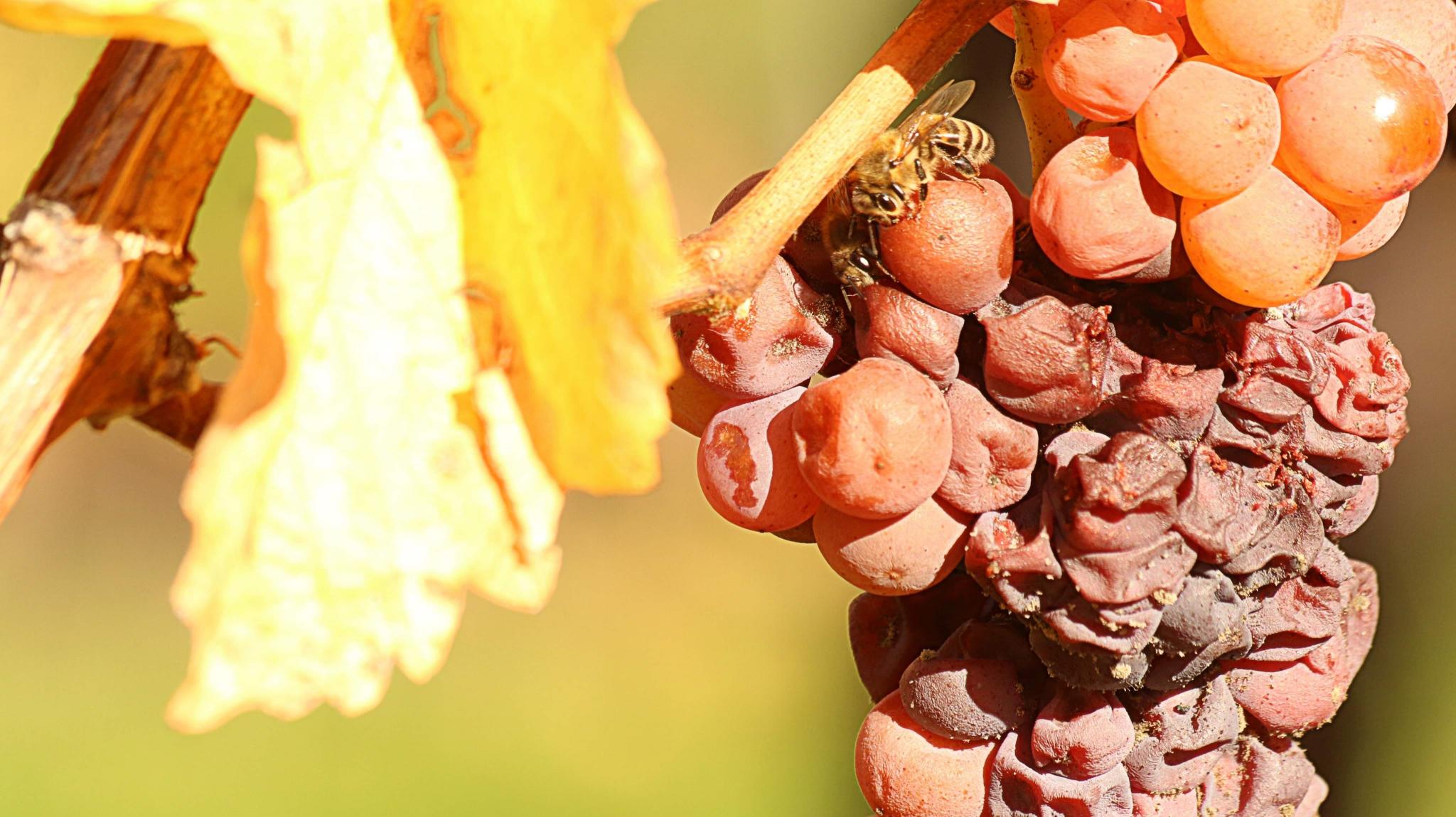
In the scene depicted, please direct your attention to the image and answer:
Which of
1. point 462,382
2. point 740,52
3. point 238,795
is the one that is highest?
point 462,382

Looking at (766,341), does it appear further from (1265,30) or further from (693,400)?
(1265,30)

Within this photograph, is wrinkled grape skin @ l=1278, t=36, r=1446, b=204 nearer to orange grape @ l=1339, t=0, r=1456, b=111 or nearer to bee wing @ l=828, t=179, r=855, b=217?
orange grape @ l=1339, t=0, r=1456, b=111

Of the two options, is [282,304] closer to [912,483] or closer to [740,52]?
[912,483]

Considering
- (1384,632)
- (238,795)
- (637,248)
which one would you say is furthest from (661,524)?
(637,248)

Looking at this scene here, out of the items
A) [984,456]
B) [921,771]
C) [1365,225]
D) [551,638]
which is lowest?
[551,638]

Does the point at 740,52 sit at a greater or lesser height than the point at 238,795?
greater

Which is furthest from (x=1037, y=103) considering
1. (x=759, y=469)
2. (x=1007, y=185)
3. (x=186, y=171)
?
(x=186, y=171)
